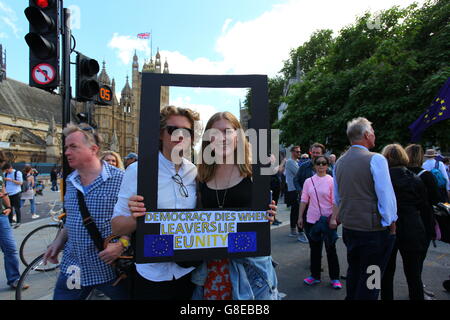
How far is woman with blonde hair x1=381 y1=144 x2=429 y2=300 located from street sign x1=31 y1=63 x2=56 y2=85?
4.63m

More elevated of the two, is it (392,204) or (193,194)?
(193,194)

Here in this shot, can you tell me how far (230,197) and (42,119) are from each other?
66503mm

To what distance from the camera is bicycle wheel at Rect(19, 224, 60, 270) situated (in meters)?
4.66

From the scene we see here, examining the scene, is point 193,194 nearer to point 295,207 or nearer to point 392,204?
point 392,204

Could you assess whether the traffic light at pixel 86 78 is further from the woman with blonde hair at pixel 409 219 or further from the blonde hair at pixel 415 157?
the blonde hair at pixel 415 157

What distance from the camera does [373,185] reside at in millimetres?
2713

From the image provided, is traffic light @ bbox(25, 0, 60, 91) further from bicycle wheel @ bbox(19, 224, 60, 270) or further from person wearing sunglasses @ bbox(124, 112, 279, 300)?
person wearing sunglasses @ bbox(124, 112, 279, 300)

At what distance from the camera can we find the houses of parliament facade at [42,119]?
4362 cm

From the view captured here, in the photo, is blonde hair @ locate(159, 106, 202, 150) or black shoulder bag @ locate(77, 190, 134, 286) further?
black shoulder bag @ locate(77, 190, 134, 286)

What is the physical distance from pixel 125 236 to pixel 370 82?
12557mm

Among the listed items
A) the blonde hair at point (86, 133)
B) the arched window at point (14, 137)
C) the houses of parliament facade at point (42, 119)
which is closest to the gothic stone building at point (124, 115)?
the houses of parliament facade at point (42, 119)

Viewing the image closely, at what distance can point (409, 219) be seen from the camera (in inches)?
120

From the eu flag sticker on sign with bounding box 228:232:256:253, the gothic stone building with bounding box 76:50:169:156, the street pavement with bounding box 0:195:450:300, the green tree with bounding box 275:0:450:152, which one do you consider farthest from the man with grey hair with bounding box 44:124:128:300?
the gothic stone building with bounding box 76:50:169:156
